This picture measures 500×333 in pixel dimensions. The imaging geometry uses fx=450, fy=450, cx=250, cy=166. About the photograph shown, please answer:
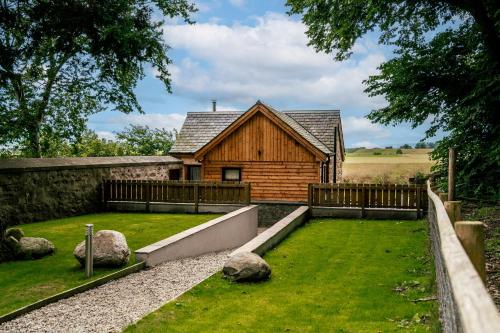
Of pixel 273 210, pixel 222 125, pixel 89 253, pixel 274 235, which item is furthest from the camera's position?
pixel 222 125

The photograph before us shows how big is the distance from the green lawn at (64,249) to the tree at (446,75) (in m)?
9.82

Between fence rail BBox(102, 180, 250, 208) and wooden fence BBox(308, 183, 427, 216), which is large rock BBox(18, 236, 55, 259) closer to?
fence rail BBox(102, 180, 250, 208)

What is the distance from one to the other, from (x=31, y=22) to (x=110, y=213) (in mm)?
11272

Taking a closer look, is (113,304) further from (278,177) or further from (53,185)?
(278,177)

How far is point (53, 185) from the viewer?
19.2 m

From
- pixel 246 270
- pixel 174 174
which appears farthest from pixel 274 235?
pixel 174 174

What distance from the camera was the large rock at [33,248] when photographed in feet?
40.5

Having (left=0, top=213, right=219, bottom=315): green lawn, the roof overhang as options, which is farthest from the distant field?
(left=0, top=213, right=219, bottom=315): green lawn

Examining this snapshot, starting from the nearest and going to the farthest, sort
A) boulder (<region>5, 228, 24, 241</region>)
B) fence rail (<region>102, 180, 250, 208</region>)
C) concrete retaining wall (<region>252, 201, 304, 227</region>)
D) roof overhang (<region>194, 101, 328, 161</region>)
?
1. boulder (<region>5, 228, 24, 241</region>)
2. fence rail (<region>102, 180, 250, 208</region>)
3. concrete retaining wall (<region>252, 201, 304, 227</region>)
4. roof overhang (<region>194, 101, 328, 161</region>)

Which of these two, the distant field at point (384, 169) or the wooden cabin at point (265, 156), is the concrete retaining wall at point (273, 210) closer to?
the wooden cabin at point (265, 156)

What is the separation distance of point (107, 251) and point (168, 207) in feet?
36.7

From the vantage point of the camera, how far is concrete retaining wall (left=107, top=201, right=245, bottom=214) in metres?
22.2

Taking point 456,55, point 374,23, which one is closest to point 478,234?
point 456,55

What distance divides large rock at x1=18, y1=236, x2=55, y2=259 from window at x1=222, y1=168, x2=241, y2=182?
16.5 metres
